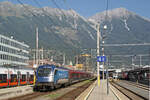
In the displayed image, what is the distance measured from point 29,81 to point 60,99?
85.2 feet

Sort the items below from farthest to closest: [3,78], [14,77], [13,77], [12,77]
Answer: [14,77] < [13,77] < [12,77] < [3,78]

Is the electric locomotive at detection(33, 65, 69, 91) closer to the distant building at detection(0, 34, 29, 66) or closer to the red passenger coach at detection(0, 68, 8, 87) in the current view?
the red passenger coach at detection(0, 68, 8, 87)

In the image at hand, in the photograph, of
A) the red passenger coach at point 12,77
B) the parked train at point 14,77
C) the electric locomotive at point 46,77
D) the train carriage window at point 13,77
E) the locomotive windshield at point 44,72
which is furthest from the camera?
the train carriage window at point 13,77

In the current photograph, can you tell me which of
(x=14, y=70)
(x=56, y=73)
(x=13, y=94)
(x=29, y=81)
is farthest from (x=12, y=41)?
(x=13, y=94)

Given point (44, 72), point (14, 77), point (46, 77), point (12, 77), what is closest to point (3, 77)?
point (12, 77)

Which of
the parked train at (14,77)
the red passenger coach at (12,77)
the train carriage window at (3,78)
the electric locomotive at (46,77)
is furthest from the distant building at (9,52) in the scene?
the electric locomotive at (46,77)

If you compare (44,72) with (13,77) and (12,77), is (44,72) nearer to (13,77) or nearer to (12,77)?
(12,77)

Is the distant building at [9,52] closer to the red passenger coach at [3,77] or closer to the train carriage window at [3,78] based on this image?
the red passenger coach at [3,77]

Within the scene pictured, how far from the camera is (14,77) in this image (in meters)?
39.4

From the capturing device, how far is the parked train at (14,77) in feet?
113

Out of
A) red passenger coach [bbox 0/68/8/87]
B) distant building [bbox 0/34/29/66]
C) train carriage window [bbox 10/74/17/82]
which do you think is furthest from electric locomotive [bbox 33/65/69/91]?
distant building [bbox 0/34/29/66]

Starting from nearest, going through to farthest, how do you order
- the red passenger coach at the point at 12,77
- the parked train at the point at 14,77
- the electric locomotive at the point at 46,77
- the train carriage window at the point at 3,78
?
the electric locomotive at the point at 46,77
the train carriage window at the point at 3,78
the parked train at the point at 14,77
the red passenger coach at the point at 12,77

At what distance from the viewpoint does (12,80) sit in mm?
38469

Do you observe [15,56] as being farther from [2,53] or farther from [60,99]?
[60,99]
